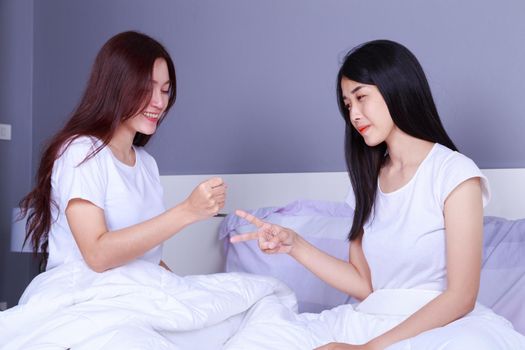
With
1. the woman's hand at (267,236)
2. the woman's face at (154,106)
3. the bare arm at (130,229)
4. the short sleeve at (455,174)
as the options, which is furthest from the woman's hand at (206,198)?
the short sleeve at (455,174)

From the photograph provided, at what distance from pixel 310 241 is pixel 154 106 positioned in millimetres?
620

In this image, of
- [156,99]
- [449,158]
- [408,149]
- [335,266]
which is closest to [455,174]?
[449,158]

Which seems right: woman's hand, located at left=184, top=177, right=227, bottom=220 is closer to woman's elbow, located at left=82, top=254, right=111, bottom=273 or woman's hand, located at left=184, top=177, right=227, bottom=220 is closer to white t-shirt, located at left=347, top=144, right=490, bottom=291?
woman's elbow, located at left=82, top=254, right=111, bottom=273

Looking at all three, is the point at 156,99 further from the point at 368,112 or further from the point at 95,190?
the point at 368,112

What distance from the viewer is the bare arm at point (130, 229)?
1415mm

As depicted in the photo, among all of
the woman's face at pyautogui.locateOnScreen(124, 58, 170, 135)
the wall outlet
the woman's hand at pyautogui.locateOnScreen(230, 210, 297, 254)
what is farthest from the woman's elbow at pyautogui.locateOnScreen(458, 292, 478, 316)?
the wall outlet

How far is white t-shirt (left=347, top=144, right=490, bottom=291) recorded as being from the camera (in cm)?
141

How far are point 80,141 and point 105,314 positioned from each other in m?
0.42

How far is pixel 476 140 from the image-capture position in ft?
6.45

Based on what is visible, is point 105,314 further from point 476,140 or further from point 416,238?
point 476,140

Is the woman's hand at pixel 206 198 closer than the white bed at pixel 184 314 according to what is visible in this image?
No

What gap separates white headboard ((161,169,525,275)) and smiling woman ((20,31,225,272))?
639 mm

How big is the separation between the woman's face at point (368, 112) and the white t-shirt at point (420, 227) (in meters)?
0.11

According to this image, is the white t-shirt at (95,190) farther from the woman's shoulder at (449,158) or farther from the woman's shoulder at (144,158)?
the woman's shoulder at (449,158)
